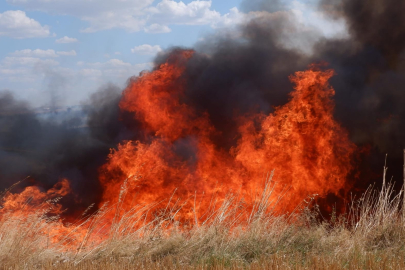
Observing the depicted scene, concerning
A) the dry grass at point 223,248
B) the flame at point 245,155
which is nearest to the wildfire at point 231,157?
the flame at point 245,155

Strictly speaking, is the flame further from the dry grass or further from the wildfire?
the dry grass

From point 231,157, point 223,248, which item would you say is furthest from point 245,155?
point 223,248

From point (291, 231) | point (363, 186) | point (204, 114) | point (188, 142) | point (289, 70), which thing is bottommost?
point (363, 186)

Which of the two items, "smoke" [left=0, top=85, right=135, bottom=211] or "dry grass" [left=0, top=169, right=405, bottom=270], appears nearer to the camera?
"dry grass" [left=0, top=169, right=405, bottom=270]

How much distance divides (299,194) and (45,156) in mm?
11769

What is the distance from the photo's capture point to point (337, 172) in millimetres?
11812

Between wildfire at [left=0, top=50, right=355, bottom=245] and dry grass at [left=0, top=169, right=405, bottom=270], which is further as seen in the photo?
wildfire at [left=0, top=50, right=355, bottom=245]

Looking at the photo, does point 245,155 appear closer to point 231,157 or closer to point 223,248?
point 231,157

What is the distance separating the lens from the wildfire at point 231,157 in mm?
11766

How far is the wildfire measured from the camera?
1177 centimetres

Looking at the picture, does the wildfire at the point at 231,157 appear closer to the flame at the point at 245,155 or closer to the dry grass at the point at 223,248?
the flame at the point at 245,155

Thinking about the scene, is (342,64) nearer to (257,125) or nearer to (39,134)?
(257,125)

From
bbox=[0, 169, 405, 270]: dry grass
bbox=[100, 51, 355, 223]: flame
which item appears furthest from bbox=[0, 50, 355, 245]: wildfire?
bbox=[0, 169, 405, 270]: dry grass

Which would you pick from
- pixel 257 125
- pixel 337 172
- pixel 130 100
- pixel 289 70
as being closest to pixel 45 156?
pixel 130 100
